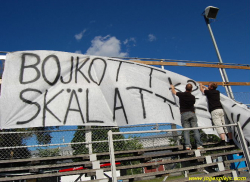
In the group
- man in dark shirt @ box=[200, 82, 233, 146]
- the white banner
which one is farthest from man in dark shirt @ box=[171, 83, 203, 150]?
man in dark shirt @ box=[200, 82, 233, 146]

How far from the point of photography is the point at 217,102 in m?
6.10

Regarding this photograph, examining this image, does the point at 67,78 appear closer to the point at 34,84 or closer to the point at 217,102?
the point at 34,84

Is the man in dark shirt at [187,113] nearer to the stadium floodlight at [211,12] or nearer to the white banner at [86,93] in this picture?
the white banner at [86,93]

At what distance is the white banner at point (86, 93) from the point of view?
4777mm

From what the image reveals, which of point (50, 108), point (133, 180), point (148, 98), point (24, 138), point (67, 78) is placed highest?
point (67, 78)

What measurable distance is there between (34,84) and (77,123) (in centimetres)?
126

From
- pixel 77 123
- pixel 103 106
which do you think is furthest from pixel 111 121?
pixel 77 123

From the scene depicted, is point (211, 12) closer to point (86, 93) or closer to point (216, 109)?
point (216, 109)

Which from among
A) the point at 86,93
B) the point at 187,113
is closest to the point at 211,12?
the point at 187,113

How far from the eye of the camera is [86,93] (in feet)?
17.5

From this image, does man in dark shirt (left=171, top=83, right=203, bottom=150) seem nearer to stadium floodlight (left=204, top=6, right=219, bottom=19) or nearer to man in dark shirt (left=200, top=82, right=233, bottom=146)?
man in dark shirt (left=200, top=82, right=233, bottom=146)

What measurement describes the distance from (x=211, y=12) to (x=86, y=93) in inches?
286

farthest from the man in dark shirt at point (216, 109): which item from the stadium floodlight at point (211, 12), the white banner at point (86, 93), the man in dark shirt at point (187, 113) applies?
the stadium floodlight at point (211, 12)

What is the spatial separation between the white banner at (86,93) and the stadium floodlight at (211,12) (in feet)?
16.1
